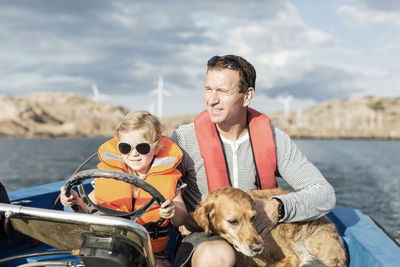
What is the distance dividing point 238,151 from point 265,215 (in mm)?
904

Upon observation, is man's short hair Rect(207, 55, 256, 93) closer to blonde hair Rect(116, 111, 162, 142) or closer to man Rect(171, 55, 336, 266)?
man Rect(171, 55, 336, 266)

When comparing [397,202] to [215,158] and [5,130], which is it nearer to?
[215,158]

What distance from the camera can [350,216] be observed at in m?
4.63

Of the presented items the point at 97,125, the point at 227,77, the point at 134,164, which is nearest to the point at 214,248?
the point at 134,164

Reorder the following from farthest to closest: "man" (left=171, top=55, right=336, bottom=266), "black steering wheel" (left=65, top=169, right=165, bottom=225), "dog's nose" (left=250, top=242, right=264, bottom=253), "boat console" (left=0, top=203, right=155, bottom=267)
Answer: "man" (left=171, top=55, right=336, bottom=266) → "dog's nose" (left=250, top=242, right=264, bottom=253) → "black steering wheel" (left=65, top=169, right=165, bottom=225) → "boat console" (left=0, top=203, right=155, bottom=267)

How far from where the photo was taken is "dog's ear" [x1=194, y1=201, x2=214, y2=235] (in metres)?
3.38

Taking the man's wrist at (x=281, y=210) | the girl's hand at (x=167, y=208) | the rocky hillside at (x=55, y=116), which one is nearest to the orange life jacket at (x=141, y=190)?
the girl's hand at (x=167, y=208)

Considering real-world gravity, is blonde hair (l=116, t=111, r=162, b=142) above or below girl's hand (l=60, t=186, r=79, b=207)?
above

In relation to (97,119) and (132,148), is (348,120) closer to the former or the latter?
(97,119)

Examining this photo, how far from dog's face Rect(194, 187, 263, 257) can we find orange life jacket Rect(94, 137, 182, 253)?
0.36 m

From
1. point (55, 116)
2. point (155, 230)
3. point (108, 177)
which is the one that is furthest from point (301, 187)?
point (55, 116)

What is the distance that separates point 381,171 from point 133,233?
33912 mm

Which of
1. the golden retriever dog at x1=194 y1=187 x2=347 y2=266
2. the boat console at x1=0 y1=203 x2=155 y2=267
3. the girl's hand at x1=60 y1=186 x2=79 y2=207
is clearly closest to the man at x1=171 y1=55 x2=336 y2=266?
→ the golden retriever dog at x1=194 y1=187 x2=347 y2=266

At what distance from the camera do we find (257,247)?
3.04m
